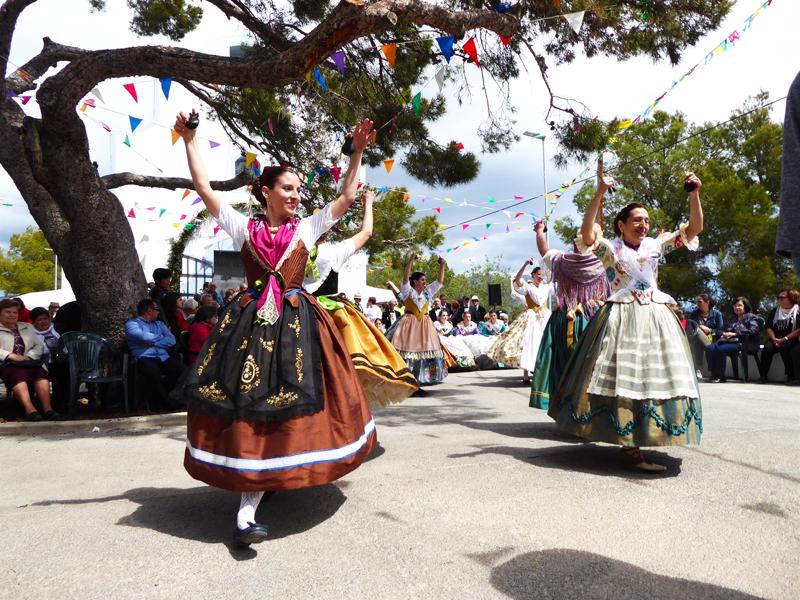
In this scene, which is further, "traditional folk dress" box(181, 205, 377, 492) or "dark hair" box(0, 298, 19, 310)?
"dark hair" box(0, 298, 19, 310)

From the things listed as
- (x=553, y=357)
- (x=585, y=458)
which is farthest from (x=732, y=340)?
(x=585, y=458)

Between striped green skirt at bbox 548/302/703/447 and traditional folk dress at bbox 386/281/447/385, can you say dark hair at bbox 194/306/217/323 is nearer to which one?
traditional folk dress at bbox 386/281/447/385

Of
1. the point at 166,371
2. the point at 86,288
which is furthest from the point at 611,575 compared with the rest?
the point at 86,288

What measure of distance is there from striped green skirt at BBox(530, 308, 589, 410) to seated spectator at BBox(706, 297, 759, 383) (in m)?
6.75

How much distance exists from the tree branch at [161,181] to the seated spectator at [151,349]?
1787 millimetres

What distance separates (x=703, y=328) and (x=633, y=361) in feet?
28.2

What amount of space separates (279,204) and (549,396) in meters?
3.27

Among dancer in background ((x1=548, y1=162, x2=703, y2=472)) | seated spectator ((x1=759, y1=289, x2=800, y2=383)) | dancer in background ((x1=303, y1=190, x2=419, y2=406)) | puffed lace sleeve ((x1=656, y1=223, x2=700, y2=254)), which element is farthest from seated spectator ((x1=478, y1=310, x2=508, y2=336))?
dancer in background ((x1=303, y1=190, x2=419, y2=406))

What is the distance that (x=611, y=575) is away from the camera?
2.48 meters

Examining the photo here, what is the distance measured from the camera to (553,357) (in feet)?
18.8

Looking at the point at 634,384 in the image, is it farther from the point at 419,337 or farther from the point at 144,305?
the point at 419,337

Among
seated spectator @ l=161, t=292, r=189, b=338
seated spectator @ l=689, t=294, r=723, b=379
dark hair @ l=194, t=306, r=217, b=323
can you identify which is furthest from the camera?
seated spectator @ l=689, t=294, r=723, b=379

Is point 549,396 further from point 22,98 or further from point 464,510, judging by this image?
point 22,98

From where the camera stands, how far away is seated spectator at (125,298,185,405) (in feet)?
23.0
